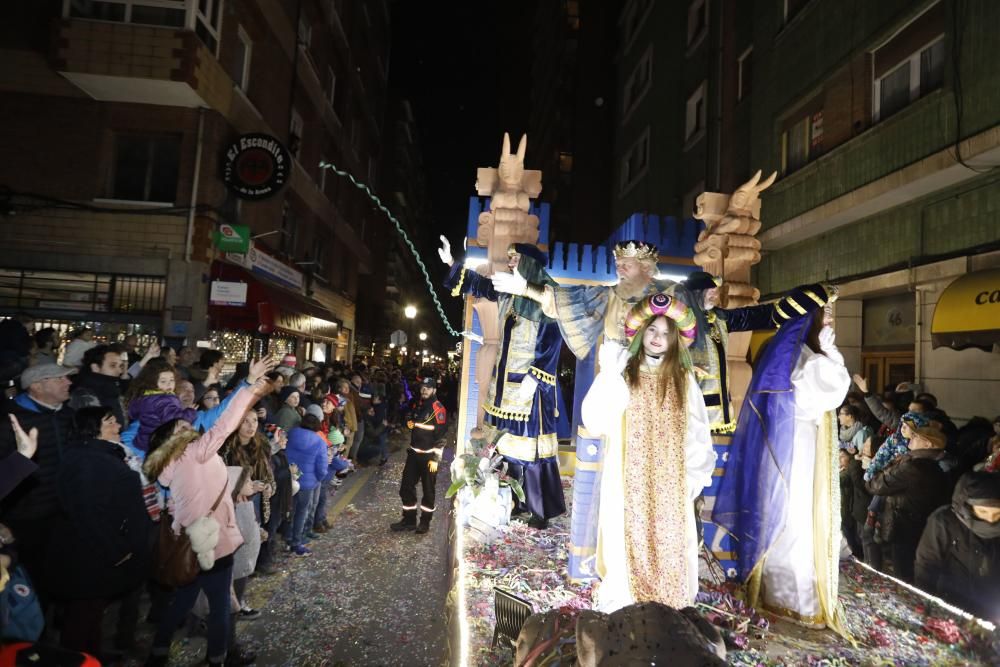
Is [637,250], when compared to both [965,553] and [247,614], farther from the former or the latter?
[247,614]

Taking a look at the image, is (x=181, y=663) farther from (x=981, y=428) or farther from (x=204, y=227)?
(x=204, y=227)

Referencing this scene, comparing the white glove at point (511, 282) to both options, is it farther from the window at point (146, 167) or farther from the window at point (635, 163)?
the window at point (635, 163)

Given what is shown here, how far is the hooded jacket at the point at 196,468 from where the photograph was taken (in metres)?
3.59

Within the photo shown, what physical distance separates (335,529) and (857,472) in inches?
250

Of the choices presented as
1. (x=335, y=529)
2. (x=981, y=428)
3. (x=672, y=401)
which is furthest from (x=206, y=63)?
(x=981, y=428)

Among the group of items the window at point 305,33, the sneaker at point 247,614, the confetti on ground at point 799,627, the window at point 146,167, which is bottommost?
the sneaker at point 247,614

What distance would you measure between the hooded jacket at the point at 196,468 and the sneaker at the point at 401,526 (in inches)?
150

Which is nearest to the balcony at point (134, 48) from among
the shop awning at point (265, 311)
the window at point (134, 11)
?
the window at point (134, 11)

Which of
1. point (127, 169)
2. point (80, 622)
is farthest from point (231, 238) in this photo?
point (80, 622)

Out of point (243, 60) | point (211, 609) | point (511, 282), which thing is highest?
point (243, 60)

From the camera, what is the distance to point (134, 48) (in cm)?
1062

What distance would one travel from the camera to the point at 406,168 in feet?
153

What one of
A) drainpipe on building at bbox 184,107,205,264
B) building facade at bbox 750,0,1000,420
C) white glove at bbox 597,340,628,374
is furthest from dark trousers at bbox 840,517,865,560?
drainpipe on building at bbox 184,107,205,264

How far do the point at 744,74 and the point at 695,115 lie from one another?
2.50 m
